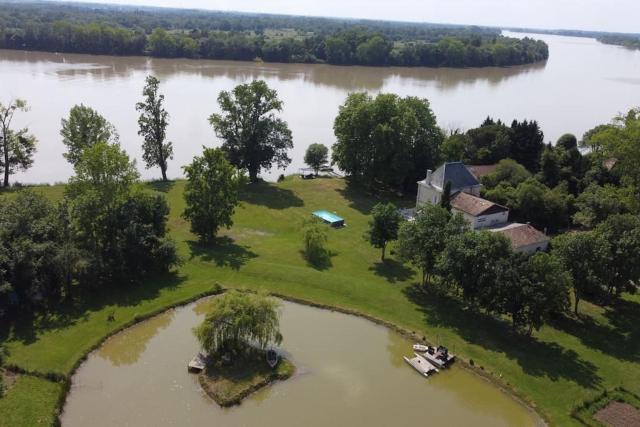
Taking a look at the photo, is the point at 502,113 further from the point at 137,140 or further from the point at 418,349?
the point at 418,349

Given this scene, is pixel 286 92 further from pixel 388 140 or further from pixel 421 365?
pixel 421 365

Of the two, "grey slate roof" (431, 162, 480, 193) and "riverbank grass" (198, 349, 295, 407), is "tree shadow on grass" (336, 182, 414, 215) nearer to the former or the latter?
"grey slate roof" (431, 162, 480, 193)

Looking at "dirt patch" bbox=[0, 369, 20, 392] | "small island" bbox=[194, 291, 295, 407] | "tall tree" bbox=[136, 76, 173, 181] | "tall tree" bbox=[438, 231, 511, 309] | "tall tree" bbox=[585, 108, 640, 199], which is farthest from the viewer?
"tall tree" bbox=[136, 76, 173, 181]

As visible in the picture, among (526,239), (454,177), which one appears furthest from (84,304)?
(454,177)

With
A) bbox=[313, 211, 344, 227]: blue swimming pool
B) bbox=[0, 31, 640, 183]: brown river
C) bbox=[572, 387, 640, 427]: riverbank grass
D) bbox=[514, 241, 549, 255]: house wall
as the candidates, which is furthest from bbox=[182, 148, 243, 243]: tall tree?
bbox=[572, 387, 640, 427]: riverbank grass

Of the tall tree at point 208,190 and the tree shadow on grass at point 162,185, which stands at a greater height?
the tall tree at point 208,190

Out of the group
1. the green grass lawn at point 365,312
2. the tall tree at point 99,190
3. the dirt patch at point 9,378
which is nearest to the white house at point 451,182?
the green grass lawn at point 365,312

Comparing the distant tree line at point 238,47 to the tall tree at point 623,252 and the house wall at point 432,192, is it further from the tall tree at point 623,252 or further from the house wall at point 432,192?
the tall tree at point 623,252
